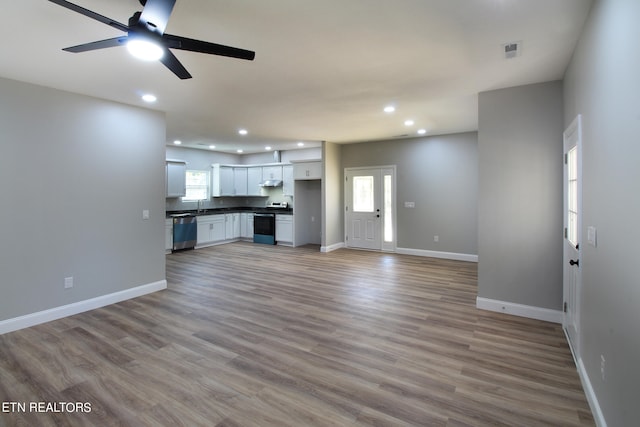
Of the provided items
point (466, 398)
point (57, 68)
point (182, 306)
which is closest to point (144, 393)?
point (182, 306)

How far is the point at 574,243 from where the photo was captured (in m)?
2.92

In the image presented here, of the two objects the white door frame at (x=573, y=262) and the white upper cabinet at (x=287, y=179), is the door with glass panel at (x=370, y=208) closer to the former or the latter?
the white upper cabinet at (x=287, y=179)

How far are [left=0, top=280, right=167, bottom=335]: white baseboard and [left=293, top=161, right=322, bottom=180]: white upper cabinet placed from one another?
15.0 feet

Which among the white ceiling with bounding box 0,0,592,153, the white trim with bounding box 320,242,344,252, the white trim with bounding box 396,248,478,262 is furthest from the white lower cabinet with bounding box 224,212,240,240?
the white trim with bounding box 396,248,478,262

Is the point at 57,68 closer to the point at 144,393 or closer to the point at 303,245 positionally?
the point at 144,393

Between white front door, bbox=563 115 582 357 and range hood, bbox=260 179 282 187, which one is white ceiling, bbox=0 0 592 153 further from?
range hood, bbox=260 179 282 187

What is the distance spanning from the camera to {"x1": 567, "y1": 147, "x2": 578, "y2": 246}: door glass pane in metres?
2.91

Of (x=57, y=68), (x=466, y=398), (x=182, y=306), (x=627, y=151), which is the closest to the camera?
(x=627, y=151)

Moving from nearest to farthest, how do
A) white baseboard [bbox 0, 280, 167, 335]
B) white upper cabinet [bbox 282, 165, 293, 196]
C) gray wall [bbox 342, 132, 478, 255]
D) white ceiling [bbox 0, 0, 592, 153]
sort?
white ceiling [bbox 0, 0, 592, 153] → white baseboard [bbox 0, 280, 167, 335] → gray wall [bbox 342, 132, 478, 255] → white upper cabinet [bbox 282, 165, 293, 196]

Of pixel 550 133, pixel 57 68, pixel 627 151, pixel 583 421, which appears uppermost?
pixel 57 68

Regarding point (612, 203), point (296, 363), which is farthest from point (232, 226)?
point (612, 203)

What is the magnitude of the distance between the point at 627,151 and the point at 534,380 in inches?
72.7

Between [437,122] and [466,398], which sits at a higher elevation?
[437,122]

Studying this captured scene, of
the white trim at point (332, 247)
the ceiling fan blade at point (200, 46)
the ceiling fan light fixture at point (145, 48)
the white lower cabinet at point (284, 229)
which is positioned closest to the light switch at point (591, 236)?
the ceiling fan blade at point (200, 46)
